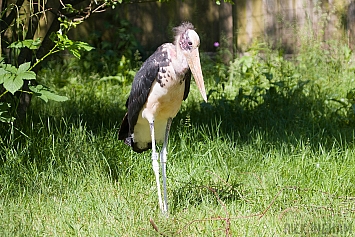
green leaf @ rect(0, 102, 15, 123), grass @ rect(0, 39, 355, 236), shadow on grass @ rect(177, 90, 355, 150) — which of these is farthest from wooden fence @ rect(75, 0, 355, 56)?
green leaf @ rect(0, 102, 15, 123)

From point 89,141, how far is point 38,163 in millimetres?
410

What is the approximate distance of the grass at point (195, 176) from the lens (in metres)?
3.43

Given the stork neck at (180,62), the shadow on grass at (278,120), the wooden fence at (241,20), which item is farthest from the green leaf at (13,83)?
the wooden fence at (241,20)

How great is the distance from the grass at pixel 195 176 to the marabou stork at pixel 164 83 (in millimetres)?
281

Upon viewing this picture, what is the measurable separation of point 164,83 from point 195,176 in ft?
2.68

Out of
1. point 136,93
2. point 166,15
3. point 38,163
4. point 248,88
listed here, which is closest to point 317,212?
point 136,93

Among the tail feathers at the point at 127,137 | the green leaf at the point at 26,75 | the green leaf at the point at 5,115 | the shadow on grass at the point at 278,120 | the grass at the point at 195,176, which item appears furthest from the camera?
the shadow on grass at the point at 278,120

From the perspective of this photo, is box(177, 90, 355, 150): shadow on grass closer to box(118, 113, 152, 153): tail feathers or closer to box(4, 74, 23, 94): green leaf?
box(118, 113, 152, 153): tail feathers

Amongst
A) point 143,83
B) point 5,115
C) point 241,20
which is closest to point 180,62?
point 143,83

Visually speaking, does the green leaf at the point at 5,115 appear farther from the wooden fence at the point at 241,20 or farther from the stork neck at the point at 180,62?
the wooden fence at the point at 241,20

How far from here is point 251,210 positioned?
369 centimetres

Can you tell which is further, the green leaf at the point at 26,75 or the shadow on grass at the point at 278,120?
the shadow on grass at the point at 278,120

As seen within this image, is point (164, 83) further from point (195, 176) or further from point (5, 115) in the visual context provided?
point (5, 115)

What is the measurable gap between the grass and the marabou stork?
0.92 feet
